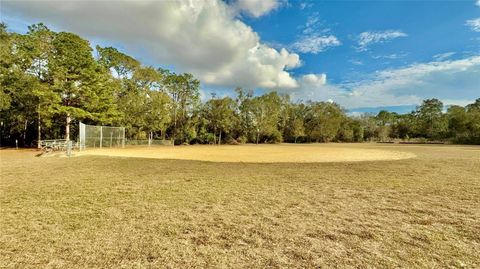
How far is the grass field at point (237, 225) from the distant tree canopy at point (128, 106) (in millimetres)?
21890

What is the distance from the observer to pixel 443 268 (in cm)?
284

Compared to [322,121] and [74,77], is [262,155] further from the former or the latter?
[322,121]

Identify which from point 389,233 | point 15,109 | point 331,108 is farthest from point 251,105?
point 389,233

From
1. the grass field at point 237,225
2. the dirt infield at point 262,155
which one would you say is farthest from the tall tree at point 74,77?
the grass field at point 237,225

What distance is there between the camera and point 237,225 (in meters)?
4.23

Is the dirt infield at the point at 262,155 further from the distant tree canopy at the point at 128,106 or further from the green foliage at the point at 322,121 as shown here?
the green foliage at the point at 322,121

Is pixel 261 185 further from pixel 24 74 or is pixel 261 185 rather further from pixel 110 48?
pixel 110 48

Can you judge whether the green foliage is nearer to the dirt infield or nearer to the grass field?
the dirt infield

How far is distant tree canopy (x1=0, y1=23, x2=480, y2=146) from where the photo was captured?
25234mm

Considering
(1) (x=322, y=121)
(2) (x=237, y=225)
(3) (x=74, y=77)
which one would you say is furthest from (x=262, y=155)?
(1) (x=322, y=121)

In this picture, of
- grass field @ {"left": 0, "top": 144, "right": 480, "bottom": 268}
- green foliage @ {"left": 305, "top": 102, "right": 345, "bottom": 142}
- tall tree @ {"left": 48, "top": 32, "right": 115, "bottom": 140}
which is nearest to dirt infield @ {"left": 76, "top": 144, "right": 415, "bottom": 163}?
tall tree @ {"left": 48, "top": 32, "right": 115, "bottom": 140}

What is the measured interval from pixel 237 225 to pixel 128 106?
3289 cm

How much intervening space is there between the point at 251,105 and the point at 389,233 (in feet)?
169

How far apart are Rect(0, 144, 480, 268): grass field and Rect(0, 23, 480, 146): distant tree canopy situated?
71.8 ft
